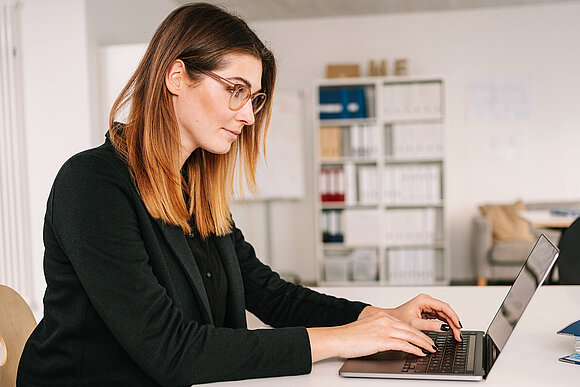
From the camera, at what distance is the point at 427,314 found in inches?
57.6

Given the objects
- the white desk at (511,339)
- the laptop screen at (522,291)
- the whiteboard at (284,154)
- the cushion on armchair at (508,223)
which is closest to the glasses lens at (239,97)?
the white desk at (511,339)

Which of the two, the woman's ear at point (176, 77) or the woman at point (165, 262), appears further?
the woman's ear at point (176, 77)

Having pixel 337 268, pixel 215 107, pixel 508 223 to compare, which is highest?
pixel 215 107

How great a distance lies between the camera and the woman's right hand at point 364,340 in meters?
1.20

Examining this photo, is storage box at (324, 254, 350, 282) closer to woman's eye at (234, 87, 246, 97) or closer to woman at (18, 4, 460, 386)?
woman at (18, 4, 460, 386)

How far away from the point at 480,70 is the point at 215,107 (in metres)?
5.76

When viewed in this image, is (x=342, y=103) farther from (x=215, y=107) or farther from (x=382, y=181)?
(x=215, y=107)

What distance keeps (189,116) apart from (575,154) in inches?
237

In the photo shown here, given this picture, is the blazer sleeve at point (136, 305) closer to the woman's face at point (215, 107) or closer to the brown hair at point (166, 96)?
the brown hair at point (166, 96)

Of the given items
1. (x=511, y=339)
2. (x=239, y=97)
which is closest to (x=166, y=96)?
(x=239, y=97)

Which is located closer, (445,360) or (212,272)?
(445,360)

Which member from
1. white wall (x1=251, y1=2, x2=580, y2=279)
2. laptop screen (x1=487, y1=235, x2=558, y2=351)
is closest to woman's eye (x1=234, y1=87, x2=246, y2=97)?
laptop screen (x1=487, y1=235, x2=558, y2=351)

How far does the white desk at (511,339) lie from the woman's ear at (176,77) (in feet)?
1.90

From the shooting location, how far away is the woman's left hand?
1.38 m
